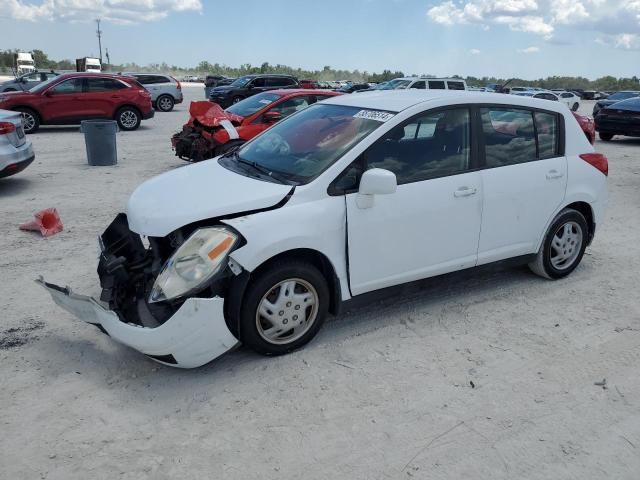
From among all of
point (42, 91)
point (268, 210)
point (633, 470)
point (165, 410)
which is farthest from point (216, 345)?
point (42, 91)

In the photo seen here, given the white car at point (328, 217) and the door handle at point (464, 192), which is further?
the door handle at point (464, 192)

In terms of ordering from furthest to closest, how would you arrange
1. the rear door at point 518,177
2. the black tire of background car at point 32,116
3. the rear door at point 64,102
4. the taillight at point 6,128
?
the rear door at point 64,102
the black tire of background car at point 32,116
the taillight at point 6,128
the rear door at point 518,177

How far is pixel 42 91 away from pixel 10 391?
1420cm

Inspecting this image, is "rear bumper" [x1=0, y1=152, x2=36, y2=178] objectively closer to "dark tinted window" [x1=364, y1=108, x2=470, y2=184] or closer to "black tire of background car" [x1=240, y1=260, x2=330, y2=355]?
"black tire of background car" [x1=240, y1=260, x2=330, y2=355]

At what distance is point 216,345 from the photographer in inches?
133

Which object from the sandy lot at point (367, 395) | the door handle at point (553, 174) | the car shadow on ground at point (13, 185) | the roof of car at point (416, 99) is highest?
the roof of car at point (416, 99)

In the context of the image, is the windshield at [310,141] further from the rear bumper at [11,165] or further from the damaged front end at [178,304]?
the rear bumper at [11,165]

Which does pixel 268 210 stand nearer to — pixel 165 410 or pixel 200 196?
pixel 200 196

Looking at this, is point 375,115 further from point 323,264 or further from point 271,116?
point 271,116

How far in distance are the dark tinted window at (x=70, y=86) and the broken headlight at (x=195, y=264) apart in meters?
14.2

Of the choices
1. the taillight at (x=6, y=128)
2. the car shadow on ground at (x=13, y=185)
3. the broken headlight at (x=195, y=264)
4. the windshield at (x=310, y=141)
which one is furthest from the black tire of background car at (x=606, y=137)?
the broken headlight at (x=195, y=264)

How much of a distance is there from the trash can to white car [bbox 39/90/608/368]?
265 inches

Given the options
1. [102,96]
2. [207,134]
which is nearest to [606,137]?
[207,134]

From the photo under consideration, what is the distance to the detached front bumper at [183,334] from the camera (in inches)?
127
